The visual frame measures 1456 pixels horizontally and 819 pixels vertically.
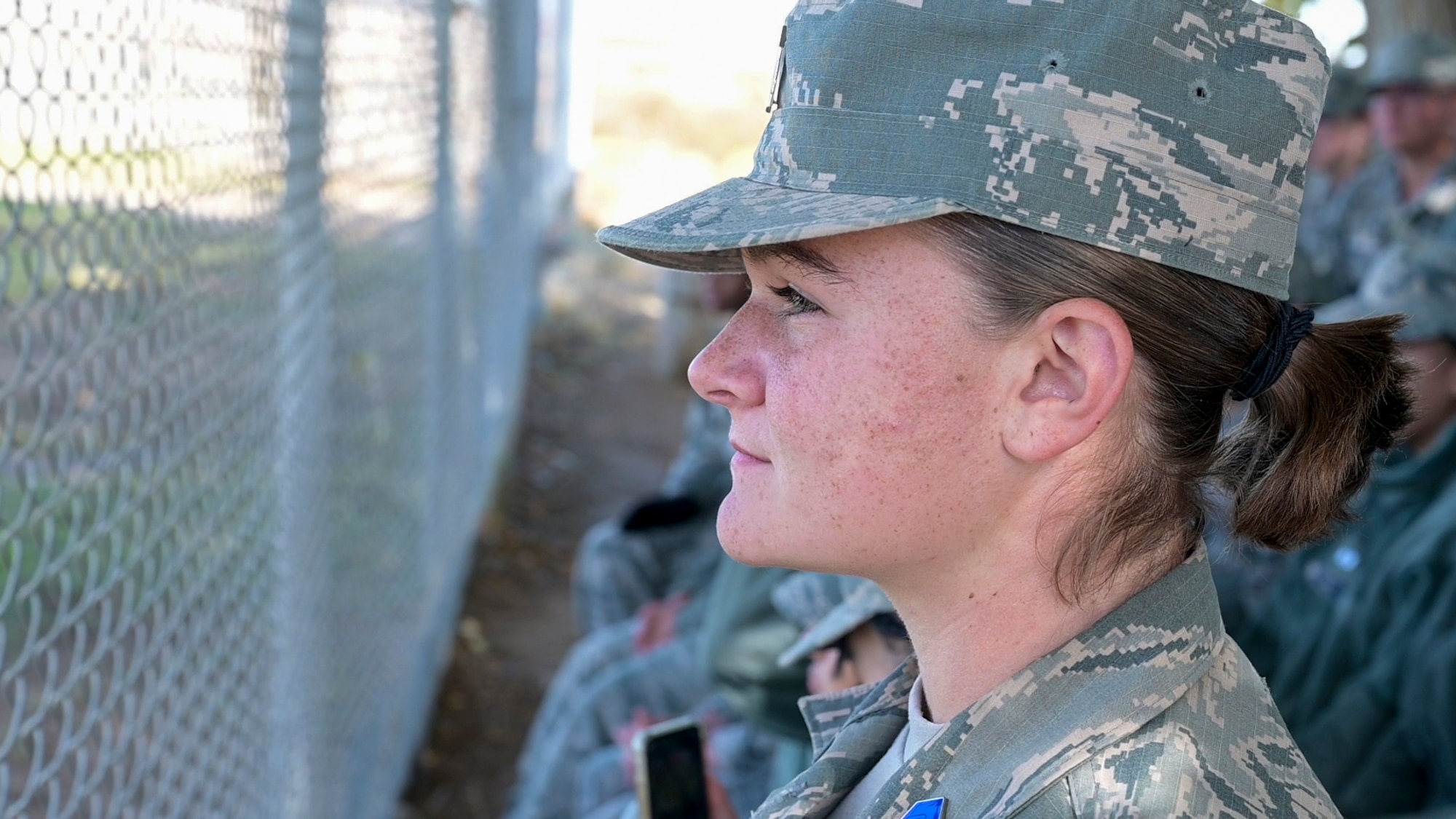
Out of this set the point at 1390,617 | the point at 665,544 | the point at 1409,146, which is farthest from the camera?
the point at 1409,146

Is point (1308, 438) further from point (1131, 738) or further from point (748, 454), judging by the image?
point (748, 454)

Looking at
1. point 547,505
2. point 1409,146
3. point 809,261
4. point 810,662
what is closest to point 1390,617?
point 810,662

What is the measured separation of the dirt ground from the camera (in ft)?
14.7

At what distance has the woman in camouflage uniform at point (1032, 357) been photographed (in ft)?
3.91

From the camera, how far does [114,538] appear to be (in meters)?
1.64

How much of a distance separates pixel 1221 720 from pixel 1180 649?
7cm

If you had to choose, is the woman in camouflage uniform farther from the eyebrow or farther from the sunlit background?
the sunlit background

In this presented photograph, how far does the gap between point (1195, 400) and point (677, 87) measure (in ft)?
62.9

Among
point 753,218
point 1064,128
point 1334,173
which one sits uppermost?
point 1064,128

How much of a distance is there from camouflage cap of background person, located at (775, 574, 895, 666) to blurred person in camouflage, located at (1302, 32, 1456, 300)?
4.45 meters

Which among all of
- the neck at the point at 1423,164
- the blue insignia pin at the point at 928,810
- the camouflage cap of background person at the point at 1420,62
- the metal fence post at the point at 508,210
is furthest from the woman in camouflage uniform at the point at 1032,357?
the neck at the point at 1423,164

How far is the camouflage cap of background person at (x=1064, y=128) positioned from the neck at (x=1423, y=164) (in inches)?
244

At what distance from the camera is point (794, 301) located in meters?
1.31

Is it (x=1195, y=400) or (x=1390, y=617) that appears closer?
(x=1195, y=400)
